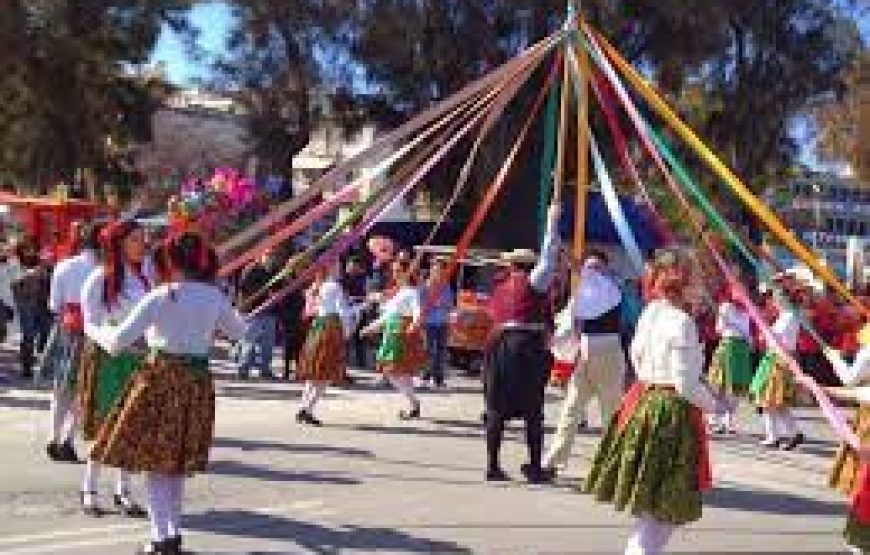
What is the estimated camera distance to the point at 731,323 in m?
15.4

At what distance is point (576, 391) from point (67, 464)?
3.80 m

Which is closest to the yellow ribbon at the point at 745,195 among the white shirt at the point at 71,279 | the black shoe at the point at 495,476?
the black shoe at the point at 495,476

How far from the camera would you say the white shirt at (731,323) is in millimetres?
15422

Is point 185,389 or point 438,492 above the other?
point 185,389

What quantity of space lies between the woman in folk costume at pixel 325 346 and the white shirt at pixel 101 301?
4467 millimetres

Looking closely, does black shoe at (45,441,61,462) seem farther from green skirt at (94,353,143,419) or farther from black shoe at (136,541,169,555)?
black shoe at (136,541,169,555)

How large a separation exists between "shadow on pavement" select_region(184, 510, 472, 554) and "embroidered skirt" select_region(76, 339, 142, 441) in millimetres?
829

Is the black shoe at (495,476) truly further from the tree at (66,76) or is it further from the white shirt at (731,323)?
the tree at (66,76)

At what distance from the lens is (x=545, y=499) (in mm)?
10445

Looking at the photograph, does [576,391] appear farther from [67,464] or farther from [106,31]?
[106,31]

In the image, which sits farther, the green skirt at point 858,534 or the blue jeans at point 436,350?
the blue jeans at point 436,350

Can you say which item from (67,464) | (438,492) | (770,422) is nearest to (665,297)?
(438,492)

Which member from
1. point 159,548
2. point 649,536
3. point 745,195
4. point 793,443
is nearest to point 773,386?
point 793,443

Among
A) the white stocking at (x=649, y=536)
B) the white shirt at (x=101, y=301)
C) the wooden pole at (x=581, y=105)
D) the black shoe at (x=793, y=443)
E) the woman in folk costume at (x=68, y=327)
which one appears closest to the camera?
the white stocking at (x=649, y=536)
